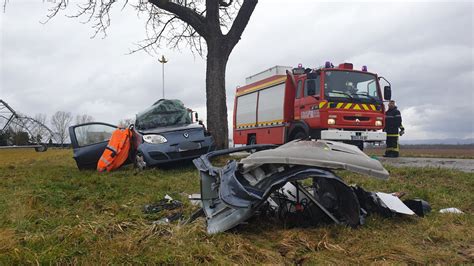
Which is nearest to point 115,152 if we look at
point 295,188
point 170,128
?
point 170,128

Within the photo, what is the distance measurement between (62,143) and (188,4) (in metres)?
38.7

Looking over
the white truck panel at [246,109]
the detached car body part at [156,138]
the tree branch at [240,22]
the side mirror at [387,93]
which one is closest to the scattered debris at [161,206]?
the detached car body part at [156,138]

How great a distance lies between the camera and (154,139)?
874 centimetres

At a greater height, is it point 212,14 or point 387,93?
point 212,14

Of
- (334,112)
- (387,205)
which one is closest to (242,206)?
(387,205)

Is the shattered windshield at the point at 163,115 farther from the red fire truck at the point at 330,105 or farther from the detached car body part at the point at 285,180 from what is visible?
the detached car body part at the point at 285,180

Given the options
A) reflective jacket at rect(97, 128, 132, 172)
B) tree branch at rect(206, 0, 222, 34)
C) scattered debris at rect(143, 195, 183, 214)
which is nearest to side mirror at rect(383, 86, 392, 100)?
tree branch at rect(206, 0, 222, 34)

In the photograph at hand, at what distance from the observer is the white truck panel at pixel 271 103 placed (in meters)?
12.8

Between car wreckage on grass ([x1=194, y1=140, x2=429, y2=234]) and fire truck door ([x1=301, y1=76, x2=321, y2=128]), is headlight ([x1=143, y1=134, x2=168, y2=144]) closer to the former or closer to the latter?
fire truck door ([x1=301, y1=76, x2=321, y2=128])

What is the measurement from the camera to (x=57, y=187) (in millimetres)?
5797

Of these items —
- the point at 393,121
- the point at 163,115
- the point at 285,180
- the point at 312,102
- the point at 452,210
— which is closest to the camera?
the point at 285,180

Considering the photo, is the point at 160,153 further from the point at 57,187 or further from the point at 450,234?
the point at 450,234

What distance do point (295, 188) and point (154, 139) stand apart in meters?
5.36

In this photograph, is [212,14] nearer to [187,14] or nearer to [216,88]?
Answer: [187,14]
